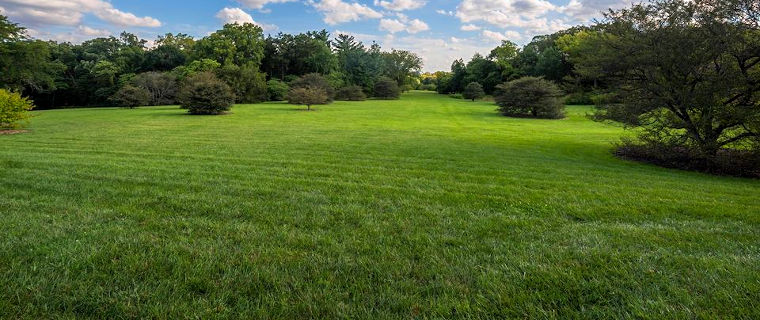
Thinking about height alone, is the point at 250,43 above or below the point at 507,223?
above

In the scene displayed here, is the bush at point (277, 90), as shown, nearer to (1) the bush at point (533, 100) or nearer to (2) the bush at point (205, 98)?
(2) the bush at point (205, 98)

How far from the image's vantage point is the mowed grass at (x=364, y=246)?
2496mm

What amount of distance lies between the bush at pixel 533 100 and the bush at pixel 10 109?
31.4 metres

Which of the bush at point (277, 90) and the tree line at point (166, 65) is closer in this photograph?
the tree line at point (166, 65)

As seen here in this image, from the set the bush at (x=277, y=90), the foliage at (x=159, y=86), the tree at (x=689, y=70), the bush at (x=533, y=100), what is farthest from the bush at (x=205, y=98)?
the tree at (x=689, y=70)

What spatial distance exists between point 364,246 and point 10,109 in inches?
775

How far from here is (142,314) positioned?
7.77 feet

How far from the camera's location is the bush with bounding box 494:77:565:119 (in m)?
32.0

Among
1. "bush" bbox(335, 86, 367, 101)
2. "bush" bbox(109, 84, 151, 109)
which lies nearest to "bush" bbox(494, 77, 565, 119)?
"bush" bbox(335, 86, 367, 101)

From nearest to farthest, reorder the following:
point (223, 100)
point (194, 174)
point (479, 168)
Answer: point (194, 174)
point (479, 168)
point (223, 100)

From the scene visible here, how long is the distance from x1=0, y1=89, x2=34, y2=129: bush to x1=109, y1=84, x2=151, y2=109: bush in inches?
796

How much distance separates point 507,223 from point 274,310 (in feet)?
9.09

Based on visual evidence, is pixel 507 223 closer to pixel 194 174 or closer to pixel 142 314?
pixel 142 314

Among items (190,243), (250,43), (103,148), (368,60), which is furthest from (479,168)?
(368,60)
